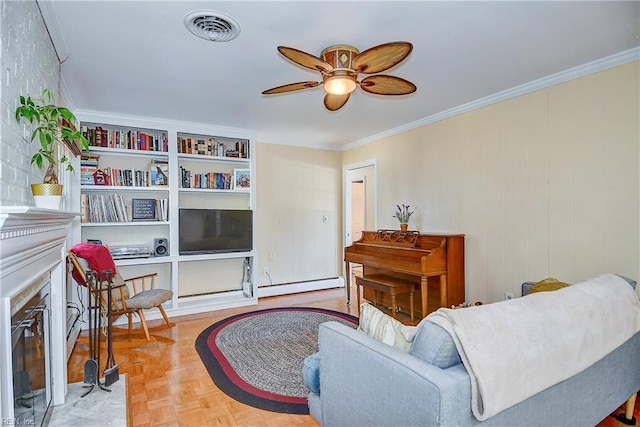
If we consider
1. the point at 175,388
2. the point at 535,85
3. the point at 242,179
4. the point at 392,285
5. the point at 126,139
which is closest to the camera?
the point at 175,388

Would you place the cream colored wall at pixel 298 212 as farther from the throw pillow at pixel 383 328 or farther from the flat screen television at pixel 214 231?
the throw pillow at pixel 383 328

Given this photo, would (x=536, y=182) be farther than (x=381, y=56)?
Yes

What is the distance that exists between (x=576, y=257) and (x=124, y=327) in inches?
168

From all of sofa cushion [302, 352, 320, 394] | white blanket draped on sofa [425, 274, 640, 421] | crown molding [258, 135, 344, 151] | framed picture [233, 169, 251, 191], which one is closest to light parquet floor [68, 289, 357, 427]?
sofa cushion [302, 352, 320, 394]

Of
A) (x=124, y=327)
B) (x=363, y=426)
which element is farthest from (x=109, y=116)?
(x=363, y=426)

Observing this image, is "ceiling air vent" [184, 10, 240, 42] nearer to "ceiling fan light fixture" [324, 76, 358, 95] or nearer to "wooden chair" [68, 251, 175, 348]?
"ceiling fan light fixture" [324, 76, 358, 95]

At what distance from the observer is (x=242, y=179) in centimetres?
470

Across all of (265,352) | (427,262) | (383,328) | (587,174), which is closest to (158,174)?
(265,352)

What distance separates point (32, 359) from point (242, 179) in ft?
10.8

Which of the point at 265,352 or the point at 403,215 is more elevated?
the point at 403,215

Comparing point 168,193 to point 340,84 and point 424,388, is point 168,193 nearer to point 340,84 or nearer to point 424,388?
point 340,84

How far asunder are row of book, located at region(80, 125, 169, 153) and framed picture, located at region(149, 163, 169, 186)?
0.19 metres

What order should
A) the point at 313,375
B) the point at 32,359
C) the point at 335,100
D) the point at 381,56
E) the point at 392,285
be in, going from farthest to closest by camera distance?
the point at 392,285 → the point at 335,100 → the point at 381,56 → the point at 313,375 → the point at 32,359

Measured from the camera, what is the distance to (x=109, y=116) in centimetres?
392
